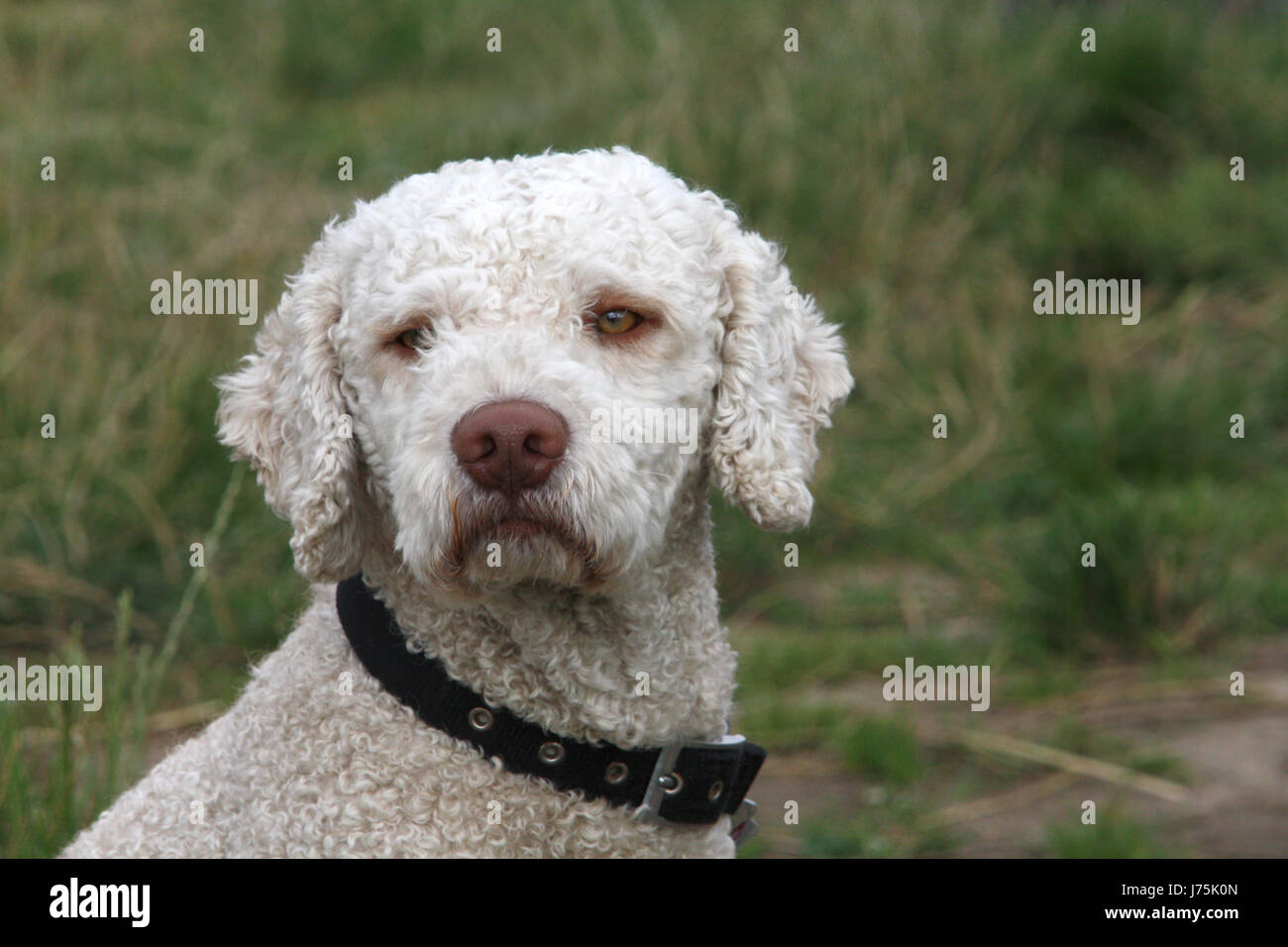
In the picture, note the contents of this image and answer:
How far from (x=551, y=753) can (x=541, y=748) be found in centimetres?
2

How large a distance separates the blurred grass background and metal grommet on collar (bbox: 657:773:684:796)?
1.26m

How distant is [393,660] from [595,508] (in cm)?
48

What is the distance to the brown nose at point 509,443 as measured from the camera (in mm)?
2469

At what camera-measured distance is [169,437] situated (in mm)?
5516

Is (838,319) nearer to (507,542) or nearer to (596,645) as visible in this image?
(596,645)

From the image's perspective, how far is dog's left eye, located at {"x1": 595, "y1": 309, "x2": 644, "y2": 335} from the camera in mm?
2701

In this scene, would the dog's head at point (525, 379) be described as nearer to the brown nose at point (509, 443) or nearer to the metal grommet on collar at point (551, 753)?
the brown nose at point (509, 443)

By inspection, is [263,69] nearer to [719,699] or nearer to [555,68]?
[555,68]

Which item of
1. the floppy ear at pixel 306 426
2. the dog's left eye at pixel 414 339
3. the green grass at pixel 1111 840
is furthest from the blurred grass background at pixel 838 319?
the dog's left eye at pixel 414 339

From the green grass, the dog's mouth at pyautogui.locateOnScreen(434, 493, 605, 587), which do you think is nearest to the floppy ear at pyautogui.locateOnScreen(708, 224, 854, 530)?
the dog's mouth at pyautogui.locateOnScreen(434, 493, 605, 587)

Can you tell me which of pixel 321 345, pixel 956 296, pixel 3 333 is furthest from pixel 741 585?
pixel 321 345

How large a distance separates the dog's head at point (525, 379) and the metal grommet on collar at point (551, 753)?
278 millimetres

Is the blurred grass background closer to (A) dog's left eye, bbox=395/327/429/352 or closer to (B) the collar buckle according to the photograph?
(A) dog's left eye, bbox=395/327/429/352
